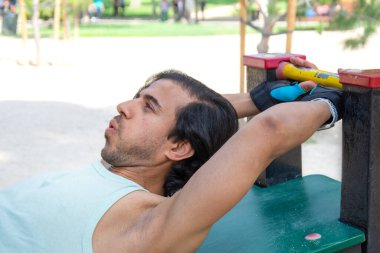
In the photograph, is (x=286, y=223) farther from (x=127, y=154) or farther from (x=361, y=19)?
(x=361, y=19)

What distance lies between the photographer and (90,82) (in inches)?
296

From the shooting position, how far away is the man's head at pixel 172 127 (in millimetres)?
1586

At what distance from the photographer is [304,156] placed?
14.1ft

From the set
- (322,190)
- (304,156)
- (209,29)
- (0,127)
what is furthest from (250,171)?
(209,29)

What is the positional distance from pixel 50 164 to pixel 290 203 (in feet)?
8.65

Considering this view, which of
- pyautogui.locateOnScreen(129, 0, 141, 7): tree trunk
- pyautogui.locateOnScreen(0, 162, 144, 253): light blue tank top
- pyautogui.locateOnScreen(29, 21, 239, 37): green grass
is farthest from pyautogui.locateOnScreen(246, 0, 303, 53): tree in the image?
pyautogui.locateOnScreen(129, 0, 141, 7): tree trunk

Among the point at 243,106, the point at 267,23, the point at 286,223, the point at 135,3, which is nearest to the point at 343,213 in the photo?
the point at 286,223

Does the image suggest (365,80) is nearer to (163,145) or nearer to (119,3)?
(163,145)

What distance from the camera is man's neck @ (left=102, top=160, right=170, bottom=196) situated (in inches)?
63.7

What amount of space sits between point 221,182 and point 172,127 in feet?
1.22

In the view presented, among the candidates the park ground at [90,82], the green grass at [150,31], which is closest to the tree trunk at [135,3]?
the green grass at [150,31]

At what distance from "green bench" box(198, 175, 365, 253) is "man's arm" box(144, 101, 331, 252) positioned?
0.36 m

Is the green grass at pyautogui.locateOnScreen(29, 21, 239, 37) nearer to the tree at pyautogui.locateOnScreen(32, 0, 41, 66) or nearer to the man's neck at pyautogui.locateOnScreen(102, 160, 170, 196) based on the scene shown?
the tree at pyautogui.locateOnScreen(32, 0, 41, 66)

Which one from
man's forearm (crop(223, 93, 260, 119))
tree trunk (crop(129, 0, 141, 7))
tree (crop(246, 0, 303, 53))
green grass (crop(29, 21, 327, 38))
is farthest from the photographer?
tree trunk (crop(129, 0, 141, 7))
